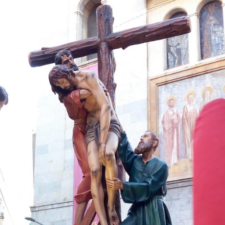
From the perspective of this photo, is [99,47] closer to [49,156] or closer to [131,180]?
[131,180]

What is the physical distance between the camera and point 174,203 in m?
13.1

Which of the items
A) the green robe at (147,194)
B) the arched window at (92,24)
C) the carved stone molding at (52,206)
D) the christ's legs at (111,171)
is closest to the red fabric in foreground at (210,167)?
the christ's legs at (111,171)

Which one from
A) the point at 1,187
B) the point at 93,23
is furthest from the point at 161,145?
the point at 1,187

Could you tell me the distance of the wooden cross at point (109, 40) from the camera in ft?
22.8

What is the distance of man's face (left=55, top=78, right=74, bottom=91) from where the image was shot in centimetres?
595

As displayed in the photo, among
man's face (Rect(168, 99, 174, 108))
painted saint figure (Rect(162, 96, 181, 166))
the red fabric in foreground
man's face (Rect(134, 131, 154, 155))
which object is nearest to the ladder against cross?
man's face (Rect(134, 131, 154, 155))

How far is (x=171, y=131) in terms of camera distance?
13.8m

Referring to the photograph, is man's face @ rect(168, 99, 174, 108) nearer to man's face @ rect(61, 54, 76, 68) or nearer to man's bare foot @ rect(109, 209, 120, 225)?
man's face @ rect(61, 54, 76, 68)

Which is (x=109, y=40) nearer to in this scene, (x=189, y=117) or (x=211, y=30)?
(x=189, y=117)

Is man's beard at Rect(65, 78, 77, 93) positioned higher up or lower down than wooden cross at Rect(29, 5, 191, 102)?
lower down

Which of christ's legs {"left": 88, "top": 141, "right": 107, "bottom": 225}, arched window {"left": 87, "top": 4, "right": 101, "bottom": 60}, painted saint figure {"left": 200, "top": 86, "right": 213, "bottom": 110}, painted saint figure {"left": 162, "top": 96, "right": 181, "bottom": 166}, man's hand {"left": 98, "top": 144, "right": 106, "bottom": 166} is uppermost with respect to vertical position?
arched window {"left": 87, "top": 4, "right": 101, "bottom": 60}

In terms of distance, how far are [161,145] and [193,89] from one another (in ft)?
5.32

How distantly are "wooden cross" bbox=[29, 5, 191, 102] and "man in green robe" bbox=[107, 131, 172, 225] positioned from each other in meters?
0.96

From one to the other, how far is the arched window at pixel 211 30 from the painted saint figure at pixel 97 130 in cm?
845
